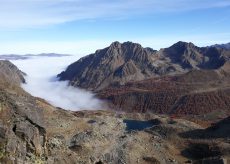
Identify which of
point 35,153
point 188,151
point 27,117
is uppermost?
point 27,117

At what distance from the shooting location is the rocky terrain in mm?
46719

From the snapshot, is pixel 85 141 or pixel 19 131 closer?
pixel 19 131

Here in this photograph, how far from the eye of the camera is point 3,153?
4200 cm

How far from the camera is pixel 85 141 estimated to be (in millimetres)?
104188

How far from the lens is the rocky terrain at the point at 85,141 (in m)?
46.7

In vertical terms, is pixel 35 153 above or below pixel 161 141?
above

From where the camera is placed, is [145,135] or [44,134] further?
[145,135]

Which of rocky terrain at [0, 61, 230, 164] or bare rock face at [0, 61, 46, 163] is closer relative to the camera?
bare rock face at [0, 61, 46, 163]

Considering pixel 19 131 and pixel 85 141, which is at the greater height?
pixel 19 131

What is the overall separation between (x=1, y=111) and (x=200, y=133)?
298ft

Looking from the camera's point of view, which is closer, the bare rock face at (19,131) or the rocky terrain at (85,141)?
the bare rock face at (19,131)

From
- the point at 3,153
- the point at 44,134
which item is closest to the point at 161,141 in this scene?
the point at 44,134

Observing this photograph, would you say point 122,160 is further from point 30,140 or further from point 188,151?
point 30,140

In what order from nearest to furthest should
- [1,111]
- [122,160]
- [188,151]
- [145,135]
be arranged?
[1,111] → [122,160] → [188,151] → [145,135]
